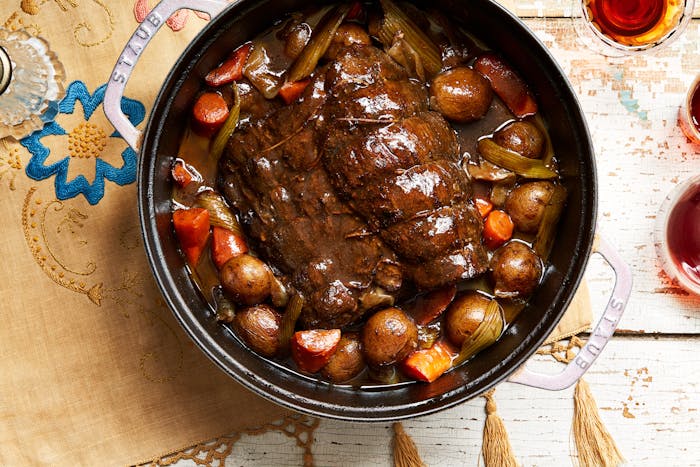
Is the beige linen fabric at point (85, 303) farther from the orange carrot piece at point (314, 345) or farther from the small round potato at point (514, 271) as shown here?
the small round potato at point (514, 271)

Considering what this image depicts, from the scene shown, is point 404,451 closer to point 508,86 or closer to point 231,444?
point 231,444

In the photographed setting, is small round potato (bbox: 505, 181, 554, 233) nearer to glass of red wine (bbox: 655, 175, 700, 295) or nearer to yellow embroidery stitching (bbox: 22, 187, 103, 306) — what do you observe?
glass of red wine (bbox: 655, 175, 700, 295)

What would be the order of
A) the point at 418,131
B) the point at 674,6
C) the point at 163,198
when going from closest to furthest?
1. the point at 418,131
2. the point at 163,198
3. the point at 674,6

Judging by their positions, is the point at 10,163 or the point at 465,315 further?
the point at 10,163

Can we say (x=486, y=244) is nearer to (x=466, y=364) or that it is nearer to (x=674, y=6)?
(x=466, y=364)

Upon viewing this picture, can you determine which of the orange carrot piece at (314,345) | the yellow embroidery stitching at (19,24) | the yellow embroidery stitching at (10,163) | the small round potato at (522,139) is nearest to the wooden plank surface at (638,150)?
the small round potato at (522,139)

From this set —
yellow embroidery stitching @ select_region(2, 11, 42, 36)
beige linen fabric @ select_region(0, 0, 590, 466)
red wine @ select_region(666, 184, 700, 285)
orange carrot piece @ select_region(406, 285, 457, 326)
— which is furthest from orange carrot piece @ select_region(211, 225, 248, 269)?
red wine @ select_region(666, 184, 700, 285)

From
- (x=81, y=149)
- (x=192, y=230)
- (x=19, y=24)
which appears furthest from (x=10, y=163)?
(x=192, y=230)

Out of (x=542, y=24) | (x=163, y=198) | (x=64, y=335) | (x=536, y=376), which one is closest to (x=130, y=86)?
(x=163, y=198)
